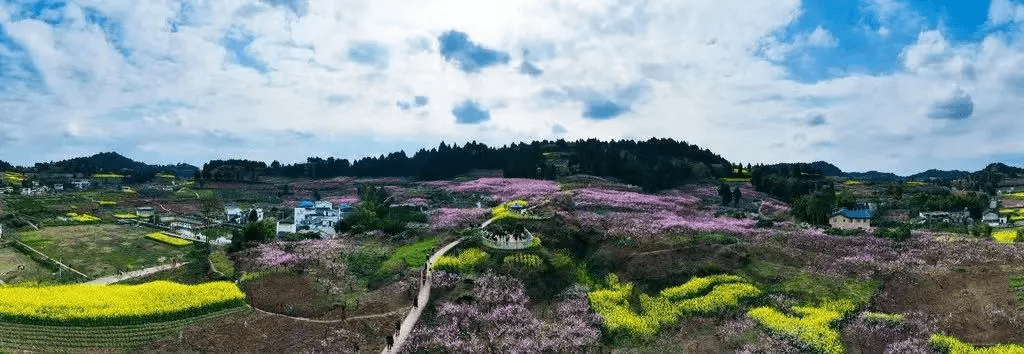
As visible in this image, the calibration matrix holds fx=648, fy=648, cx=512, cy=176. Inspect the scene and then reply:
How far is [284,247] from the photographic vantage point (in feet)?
212

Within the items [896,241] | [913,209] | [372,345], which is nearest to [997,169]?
[913,209]

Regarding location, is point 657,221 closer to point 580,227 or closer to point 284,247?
point 580,227

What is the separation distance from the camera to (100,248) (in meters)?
79.3

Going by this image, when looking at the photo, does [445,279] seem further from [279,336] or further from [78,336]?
[78,336]

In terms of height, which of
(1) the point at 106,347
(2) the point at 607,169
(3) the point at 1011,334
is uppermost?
(2) the point at 607,169

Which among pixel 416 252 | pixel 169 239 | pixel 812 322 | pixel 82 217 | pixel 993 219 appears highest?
pixel 993 219

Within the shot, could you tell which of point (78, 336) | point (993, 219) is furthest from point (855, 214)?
point (78, 336)

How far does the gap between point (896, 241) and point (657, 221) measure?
2212cm

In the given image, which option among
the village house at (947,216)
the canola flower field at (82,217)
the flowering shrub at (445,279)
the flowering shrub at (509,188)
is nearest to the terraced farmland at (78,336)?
the flowering shrub at (445,279)

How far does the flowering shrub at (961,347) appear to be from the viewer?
108ft

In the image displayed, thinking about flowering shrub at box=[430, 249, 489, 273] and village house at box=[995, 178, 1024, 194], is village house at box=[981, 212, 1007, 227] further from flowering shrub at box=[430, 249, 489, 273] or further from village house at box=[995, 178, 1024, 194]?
flowering shrub at box=[430, 249, 489, 273]

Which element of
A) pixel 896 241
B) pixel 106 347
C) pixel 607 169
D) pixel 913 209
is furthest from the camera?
pixel 607 169

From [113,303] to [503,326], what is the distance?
26204mm

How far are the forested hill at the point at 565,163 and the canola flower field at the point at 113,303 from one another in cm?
9153
